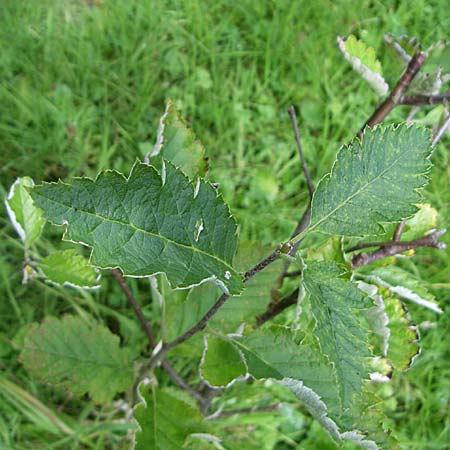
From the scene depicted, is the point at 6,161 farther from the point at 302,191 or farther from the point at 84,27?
the point at 302,191

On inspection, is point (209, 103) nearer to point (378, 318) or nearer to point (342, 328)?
point (378, 318)

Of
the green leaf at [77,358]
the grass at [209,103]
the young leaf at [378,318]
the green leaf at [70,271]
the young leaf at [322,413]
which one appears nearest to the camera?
the young leaf at [322,413]

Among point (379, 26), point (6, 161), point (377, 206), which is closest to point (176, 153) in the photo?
point (377, 206)

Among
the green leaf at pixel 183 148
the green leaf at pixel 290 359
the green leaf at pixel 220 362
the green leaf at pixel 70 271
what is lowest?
the green leaf at pixel 70 271

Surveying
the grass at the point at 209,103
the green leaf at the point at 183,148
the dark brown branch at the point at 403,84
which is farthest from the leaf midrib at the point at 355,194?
the grass at the point at 209,103

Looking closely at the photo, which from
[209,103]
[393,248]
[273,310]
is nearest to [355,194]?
[393,248]

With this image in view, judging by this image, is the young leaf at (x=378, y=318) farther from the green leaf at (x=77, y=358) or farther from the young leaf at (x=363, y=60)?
the green leaf at (x=77, y=358)
